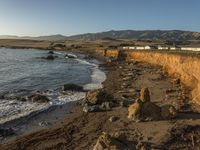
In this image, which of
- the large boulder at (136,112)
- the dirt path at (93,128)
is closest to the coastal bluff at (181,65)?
the dirt path at (93,128)

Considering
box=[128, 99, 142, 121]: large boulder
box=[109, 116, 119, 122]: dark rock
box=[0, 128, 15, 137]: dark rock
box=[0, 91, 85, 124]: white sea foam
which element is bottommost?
box=[0, 91, 85, 124]: white sea foam

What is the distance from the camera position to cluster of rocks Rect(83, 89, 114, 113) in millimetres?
25828

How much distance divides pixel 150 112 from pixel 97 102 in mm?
6485

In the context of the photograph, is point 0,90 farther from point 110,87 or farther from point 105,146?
point 105,146

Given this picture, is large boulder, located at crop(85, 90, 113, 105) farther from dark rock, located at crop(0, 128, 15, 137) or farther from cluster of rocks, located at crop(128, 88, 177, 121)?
dark rock, located at crop(0, 128, 15, 137)

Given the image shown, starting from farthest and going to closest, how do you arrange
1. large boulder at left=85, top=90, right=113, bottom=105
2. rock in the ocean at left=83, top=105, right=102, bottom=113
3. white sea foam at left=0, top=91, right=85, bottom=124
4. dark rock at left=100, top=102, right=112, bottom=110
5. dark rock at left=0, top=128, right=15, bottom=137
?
large boulder at left=85, top=90, right=113, bottom=105 < dark rock at left=100, top=102, right=112, bottom=110 < rock in the ocean at left=83, top=105, right=102, bottom=113 < white sea foam at left=0, top=91, right=85, bottom=124 < dark rock at left=0, top=128, right=15, bottom=137

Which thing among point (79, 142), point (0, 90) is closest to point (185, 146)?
Result: point (79, 142)

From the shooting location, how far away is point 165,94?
31281mm

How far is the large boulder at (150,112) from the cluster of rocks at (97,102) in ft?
14.2

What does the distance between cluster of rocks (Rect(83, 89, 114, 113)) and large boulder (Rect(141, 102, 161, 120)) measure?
14.2 ft

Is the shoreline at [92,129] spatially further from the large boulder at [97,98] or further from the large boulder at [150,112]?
the large boulder at [97,98]

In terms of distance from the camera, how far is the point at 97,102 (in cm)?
2748

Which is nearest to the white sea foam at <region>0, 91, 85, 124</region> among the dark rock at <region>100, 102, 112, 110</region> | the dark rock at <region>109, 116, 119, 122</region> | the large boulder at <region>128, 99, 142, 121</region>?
the dark rock at <region>100, 102, 112, 110</region>

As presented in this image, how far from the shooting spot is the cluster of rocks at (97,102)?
84.7ft
